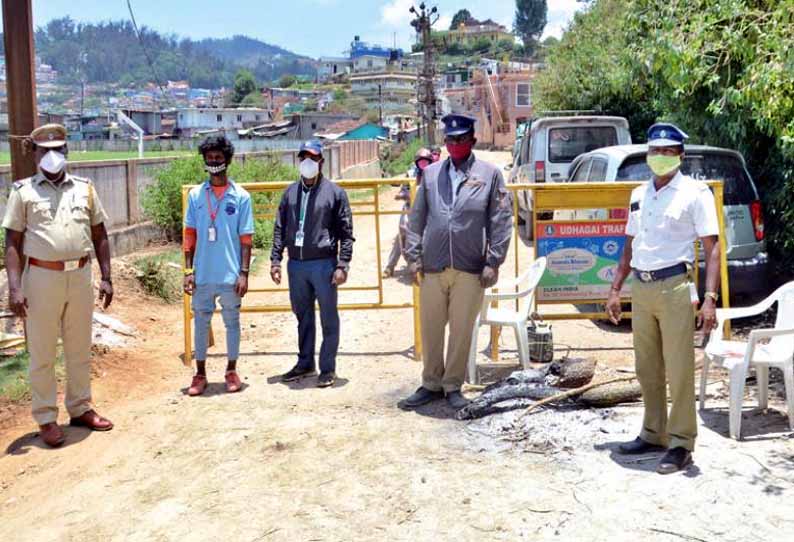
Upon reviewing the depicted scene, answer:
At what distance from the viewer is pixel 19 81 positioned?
23.6ft

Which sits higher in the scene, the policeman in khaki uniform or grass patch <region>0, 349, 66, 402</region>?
the policeman in khaki uniform

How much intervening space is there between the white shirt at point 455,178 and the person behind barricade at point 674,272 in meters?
1.46

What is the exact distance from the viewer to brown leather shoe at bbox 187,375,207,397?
6758 millimetres

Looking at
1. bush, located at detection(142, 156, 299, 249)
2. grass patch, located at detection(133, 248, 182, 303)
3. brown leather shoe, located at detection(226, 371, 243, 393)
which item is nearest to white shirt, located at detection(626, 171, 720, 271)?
brown leather shoe, located at detection(226, 371, 243, 393)

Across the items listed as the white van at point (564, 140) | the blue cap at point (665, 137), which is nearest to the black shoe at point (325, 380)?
the blue cap at point (665, 137)

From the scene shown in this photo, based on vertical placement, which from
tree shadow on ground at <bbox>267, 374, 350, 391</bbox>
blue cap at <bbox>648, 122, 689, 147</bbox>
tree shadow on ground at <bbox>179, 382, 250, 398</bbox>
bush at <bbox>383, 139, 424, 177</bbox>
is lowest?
tree shadow on ground at <bbox>179, 382, 250, 398</bbox>

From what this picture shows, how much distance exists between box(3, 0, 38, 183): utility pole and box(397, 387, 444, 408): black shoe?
3.75 meters

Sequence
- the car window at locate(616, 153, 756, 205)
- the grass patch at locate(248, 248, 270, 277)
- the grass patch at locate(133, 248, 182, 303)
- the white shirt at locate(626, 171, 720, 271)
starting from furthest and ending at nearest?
the grass patch at locate(248, 248, 270, 277) < the grass patch at locate(133, 248, 182, 303) < the car window at locate(616, 153, 756, 205) < the white shirt at locate(626, 171, 720, 271)

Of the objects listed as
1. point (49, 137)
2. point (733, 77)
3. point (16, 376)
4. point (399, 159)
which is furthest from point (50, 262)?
point (399, 159)

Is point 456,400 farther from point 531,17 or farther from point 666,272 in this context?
point 531,17

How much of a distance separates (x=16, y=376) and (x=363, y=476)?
3.83 metres

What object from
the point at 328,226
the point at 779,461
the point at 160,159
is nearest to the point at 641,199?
the point at 779,461

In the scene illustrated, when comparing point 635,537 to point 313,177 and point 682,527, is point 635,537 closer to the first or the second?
point 682,527

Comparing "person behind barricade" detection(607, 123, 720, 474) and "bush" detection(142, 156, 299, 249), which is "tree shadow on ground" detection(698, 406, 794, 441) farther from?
"bush" detection(142, 156, 299, 249)
